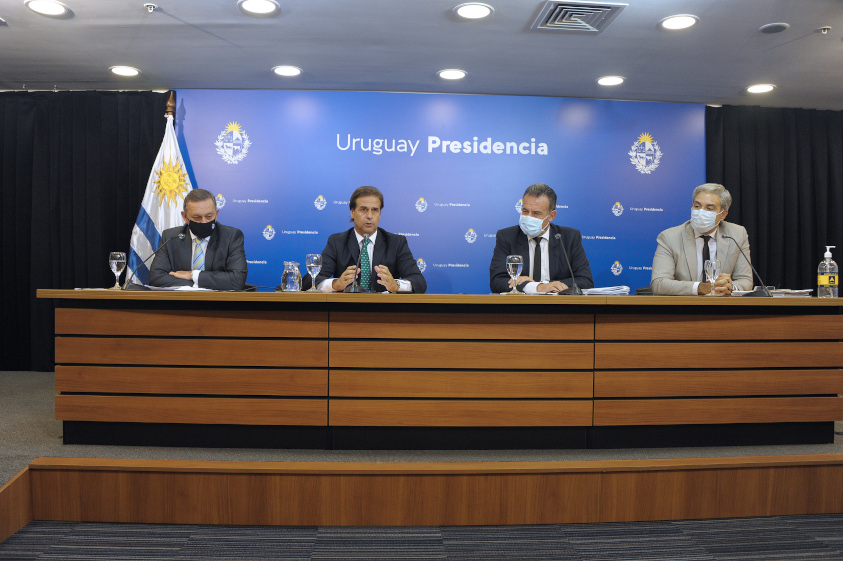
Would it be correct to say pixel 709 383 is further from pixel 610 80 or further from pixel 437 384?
pixel 610 80

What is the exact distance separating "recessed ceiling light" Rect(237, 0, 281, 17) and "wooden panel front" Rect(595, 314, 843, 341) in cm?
284

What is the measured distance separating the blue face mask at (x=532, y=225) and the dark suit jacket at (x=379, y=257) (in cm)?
75

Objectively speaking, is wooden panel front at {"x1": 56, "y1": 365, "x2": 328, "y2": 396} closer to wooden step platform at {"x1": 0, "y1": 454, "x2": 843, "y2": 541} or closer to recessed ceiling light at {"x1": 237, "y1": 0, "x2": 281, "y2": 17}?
wooden step platform at {"x1": 0, "y1": 454, "x2": 843, "y2": 541}

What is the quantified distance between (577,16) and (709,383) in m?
2.47

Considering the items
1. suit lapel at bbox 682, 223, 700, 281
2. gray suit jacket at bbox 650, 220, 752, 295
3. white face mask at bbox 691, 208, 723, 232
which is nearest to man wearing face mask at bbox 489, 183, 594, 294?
gray suit jacket at bbox 650, 220, 752, 295

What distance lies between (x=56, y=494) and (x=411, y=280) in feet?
7.16

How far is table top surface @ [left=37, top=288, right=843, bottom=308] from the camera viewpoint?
2734 millimetres

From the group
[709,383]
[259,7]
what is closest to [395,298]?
[709,383]

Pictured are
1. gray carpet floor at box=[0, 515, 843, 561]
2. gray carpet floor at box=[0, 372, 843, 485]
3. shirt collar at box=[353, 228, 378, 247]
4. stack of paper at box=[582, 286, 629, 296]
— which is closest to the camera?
gray carpet floor at box=[0, 515, 843, 561]

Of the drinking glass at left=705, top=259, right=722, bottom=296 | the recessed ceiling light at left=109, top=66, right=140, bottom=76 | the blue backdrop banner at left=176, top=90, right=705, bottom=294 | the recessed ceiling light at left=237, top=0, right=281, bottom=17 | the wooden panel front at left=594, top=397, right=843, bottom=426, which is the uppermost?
the recessed ceiling light at left=109, top=66, right=140, bottom=76

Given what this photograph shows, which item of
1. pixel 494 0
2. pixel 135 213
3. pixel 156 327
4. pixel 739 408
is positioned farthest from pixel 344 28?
pixel 739 408

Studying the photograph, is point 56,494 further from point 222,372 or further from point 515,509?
point 515,509

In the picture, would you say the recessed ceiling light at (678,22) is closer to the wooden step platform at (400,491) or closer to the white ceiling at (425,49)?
the white ceiling at (425,49)

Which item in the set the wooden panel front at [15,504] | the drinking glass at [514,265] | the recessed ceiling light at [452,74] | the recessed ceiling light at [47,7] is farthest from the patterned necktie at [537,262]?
the recessed ceiling light at [47,7]
